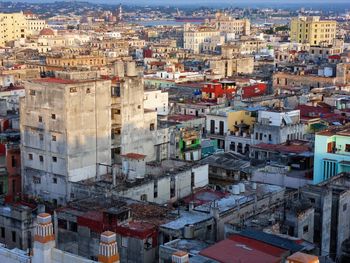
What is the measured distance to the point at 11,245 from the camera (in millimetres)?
40156

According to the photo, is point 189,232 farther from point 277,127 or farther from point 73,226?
point 277,127

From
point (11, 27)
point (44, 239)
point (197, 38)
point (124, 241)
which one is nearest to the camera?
point (44, 239)

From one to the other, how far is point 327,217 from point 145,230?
32.2 feet

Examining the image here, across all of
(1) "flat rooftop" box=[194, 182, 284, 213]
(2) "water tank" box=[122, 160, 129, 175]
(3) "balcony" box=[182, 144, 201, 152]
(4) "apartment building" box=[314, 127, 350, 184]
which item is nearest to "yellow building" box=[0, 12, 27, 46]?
(3) "balcony" box=[182, 144, 201, 152]

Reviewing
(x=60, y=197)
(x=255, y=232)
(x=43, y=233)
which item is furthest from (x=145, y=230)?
(x=60, y=197)

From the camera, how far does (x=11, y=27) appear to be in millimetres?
193125

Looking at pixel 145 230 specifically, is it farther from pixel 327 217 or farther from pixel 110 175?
pixel 110 175

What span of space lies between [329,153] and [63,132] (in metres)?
17.5

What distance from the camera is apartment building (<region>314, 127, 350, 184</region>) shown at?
45.4 metres

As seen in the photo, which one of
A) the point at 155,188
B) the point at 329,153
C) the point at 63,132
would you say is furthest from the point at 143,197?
the point at 329,153

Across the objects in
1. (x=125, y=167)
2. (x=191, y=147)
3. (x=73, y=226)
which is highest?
(x=125, y=167)

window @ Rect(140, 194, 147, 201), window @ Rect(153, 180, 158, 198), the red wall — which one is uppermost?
the red wall

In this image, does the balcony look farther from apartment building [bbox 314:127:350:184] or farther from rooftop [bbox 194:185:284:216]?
apartment building [bbox 314:127:350:184]

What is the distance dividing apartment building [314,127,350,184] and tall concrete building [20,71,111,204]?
14.4 meters
